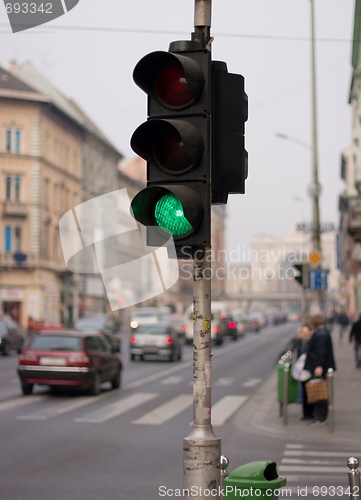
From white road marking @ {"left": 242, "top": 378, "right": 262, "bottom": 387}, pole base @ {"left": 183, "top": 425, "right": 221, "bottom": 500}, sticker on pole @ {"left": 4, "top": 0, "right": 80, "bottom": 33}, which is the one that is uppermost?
sticker on pole @ {"left": 4, "top": 0, "right": 80, "bottom": 33}

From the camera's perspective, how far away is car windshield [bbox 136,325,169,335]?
34.3 metres

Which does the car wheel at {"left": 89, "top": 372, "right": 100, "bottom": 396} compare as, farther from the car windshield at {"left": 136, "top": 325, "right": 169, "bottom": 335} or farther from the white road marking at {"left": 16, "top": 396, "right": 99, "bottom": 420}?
the car windshield at {"left": 136, "top": 325, "right": 169, "bottom": 335}

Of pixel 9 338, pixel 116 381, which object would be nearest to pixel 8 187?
pixel 9 338

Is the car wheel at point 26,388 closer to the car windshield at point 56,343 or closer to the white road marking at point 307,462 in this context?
the car windshield at point 56,343

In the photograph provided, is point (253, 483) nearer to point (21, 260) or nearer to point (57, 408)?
point (57, 408)

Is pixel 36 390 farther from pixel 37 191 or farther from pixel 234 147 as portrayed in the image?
pixel 37 191

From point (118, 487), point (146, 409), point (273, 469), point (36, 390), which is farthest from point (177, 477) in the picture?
point (36, 390)

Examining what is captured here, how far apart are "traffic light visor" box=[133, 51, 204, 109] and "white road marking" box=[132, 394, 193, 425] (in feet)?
33.2

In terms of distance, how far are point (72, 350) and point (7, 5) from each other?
1077 centimetres

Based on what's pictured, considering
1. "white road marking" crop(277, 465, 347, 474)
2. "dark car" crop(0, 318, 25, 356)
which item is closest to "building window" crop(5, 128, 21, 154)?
"dark car" crop(0, 318, 25, 356)

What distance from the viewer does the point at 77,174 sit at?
76562 millimetres

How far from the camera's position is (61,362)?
19234 millimetres

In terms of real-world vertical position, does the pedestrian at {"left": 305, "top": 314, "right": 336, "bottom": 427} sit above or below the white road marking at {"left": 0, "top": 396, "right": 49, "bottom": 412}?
above

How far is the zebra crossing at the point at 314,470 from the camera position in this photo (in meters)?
9.02
